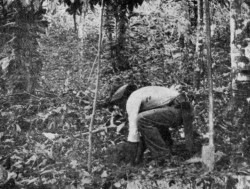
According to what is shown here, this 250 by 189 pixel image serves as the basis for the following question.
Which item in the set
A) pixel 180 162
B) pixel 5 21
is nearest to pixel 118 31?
pixel 5 21

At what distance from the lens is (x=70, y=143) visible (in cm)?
499

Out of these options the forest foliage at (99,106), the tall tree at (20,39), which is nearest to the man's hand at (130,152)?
the forest foliage at (99,106)

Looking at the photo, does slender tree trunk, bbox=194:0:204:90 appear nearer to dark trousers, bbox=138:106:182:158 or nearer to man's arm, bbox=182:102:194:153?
man's arm, bbox=182:102:194:153

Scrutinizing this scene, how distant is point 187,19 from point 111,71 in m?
2.26

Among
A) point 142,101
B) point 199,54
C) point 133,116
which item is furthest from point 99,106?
point 199,54

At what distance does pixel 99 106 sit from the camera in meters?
5.93

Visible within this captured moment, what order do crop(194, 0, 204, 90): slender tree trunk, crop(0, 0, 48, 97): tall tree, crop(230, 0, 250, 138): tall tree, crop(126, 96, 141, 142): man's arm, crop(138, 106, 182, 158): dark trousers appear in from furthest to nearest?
crop(194, 0, 204, 90): slender tree trunk → crop(0, 0, 48, 97): tall tree → crop(138, 106, 182, 158): dark trousers → crop(126, 96, 141, 142): man's arm → crop(230, 0, 250, 138): tall tree

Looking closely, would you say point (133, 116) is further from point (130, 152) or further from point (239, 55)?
point (239, 55)

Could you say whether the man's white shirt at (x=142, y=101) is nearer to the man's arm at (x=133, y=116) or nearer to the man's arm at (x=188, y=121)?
the man's arm at (x=133, y=116)

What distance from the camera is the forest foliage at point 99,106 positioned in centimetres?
385

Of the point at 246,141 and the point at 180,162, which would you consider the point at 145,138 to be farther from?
the point at 246,141

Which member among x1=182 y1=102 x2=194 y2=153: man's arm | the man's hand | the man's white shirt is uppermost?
the man's white shirt

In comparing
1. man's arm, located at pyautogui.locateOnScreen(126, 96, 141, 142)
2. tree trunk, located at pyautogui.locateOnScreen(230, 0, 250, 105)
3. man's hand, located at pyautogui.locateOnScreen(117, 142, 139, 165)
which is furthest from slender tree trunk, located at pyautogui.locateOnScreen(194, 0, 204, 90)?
tree trunk, located at pyautogui.locateOnScreen(230, 0, 250, 105)

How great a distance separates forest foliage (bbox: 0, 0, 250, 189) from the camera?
385 cm
